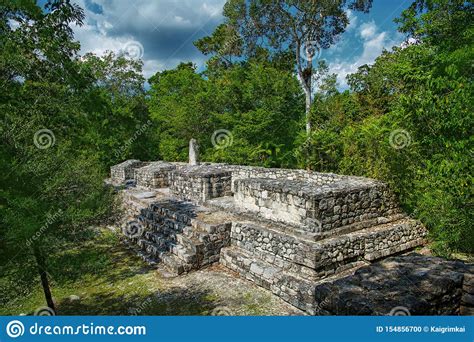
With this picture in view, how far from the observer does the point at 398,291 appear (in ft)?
11.2

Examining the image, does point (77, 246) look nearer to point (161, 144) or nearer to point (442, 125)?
point (442, 125)

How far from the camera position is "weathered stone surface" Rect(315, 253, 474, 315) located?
10.4ft

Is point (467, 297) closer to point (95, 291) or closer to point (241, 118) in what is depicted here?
point (95, 291)

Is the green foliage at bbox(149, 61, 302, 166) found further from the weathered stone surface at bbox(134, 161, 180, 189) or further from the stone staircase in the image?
the stone staircase

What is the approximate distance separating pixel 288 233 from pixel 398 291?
13.6 feet

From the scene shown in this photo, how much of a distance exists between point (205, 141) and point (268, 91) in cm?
534

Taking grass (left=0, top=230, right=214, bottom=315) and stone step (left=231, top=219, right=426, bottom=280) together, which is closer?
grass (left=0, top=230, right=214, bottom=315)

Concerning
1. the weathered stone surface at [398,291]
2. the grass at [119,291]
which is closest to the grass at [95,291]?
the grass at [119,291]

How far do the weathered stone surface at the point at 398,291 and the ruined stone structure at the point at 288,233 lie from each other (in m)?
2.34

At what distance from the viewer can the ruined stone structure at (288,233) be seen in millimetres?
6777

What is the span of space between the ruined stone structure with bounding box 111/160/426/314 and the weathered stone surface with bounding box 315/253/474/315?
2.34m

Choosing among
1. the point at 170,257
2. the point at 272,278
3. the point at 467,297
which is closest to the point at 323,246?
the point at 272,278

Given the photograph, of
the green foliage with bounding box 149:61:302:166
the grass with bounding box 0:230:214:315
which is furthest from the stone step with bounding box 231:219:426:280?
the green foliage with bounding box 149:61:302:166

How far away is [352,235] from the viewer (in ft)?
24.2
